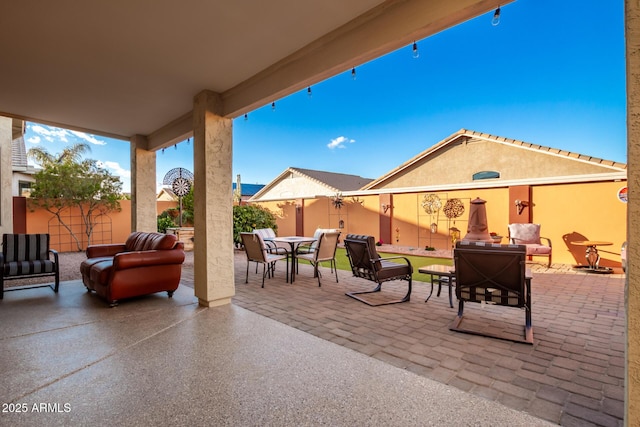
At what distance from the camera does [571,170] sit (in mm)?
9539

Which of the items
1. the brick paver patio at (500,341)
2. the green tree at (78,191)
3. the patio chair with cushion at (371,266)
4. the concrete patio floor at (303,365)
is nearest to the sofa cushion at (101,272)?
the concrete patio floor at (303,365)

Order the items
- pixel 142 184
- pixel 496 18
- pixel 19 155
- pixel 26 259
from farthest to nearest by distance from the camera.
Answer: pixel 19 155, pixel 142 184, pixel 26 259, pixel 496 18

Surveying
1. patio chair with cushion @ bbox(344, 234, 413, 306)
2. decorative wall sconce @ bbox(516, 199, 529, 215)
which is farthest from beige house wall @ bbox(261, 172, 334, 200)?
patio chair with cushion @ bbox(344, 234, 413, 306)

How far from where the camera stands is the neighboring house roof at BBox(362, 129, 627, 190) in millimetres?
9445

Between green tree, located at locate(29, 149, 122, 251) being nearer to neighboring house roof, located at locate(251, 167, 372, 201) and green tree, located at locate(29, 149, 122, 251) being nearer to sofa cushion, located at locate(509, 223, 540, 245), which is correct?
neighboring house roof, located at locate(251, 167, 372, 201)

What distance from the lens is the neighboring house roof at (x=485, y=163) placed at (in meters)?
9.45

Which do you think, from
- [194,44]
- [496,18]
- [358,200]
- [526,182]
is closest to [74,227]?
[358,200]

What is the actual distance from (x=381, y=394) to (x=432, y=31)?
2625 millimetres

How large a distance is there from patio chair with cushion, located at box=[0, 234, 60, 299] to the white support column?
157 cm

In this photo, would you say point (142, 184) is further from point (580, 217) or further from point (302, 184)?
point (302, 184)

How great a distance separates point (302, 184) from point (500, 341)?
51.8ft

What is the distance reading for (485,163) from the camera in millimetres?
11227

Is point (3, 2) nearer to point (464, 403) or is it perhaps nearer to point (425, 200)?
point (464, 403)

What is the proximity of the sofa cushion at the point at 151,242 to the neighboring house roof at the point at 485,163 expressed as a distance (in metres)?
8.53
